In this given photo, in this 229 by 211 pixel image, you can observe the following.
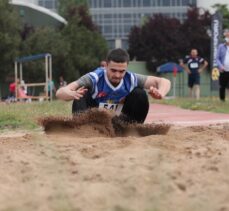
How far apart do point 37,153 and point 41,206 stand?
1.14 m

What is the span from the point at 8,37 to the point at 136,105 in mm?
31594

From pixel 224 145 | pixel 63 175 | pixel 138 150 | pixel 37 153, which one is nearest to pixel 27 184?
pixel 63 175

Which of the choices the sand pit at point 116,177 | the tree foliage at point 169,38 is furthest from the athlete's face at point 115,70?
the tree foliage at point 169,38

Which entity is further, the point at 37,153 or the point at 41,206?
the point at 37,153

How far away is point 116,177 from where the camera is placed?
3.24 meters

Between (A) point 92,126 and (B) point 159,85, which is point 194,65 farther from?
(A) point 92,126

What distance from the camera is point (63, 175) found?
3.30 metres

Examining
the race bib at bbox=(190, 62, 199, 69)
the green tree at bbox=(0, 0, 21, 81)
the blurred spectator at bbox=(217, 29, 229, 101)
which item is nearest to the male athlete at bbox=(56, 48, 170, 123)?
the blurred spectator at bbox=(217, 29, 229, 101)

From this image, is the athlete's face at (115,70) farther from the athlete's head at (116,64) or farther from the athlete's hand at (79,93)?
the athlete's hand at (79,93)

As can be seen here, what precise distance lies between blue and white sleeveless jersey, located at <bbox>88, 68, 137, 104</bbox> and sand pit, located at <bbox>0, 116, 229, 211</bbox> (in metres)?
1.74

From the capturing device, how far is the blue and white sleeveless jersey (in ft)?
19.7

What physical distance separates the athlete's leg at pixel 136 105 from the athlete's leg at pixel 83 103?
0.35 m

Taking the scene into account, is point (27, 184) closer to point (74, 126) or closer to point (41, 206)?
point (41, 206)

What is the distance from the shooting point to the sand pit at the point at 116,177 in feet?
9.36
